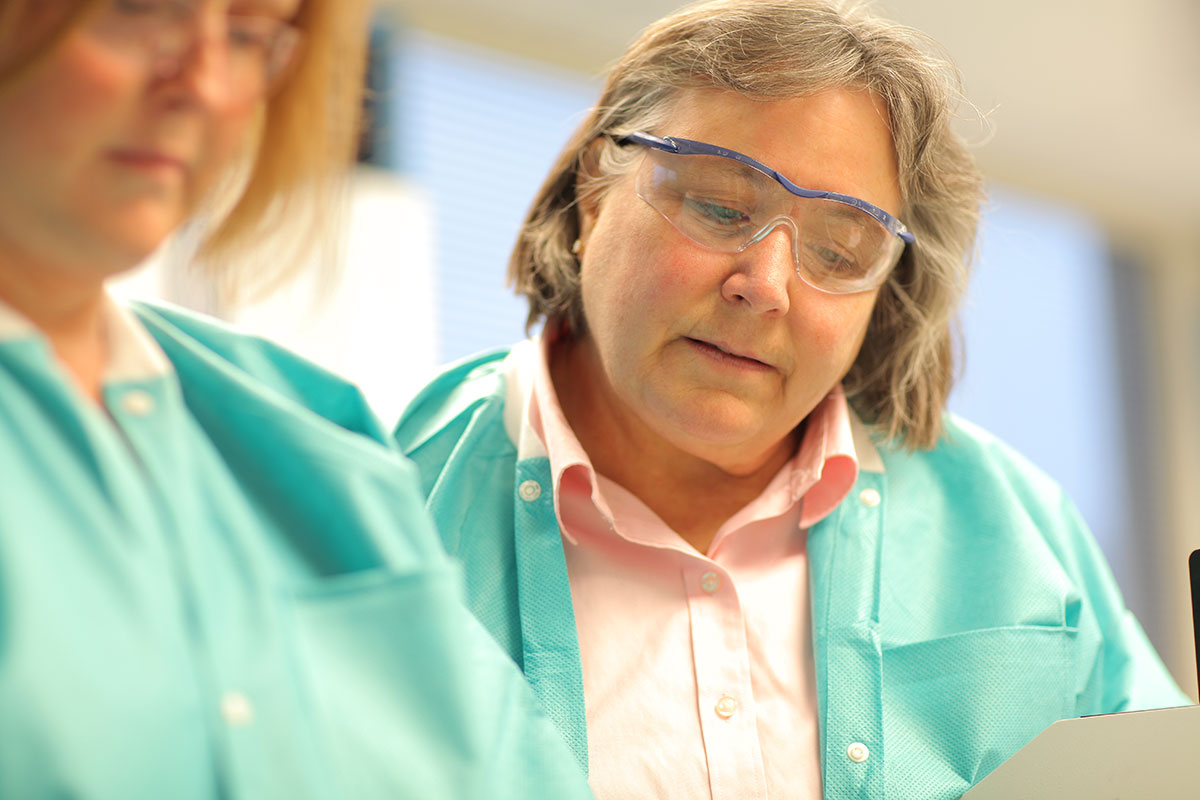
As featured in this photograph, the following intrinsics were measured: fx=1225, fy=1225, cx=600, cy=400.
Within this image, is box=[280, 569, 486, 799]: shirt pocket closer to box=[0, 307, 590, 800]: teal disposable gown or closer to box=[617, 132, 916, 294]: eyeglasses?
box=[0, 307, 590, 800]: teal disposable gown

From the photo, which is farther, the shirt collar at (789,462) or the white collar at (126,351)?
the shirt collar at (789,462)

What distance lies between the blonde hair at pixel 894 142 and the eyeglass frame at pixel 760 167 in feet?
0.15

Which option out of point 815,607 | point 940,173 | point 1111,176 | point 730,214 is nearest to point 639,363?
point 730,214

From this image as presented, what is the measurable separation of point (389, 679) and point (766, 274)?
2.32 feet

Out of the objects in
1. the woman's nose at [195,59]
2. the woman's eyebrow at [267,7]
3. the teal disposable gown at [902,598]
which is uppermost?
the woman's eyebrow at [267,7]

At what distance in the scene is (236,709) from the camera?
29.2 inches

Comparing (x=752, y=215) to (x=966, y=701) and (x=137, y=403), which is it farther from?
(x=137, y=403)

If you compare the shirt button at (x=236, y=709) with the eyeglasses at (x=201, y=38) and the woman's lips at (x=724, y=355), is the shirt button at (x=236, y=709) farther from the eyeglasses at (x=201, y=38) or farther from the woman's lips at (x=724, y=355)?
the woman's lips at (x=724, y=355)

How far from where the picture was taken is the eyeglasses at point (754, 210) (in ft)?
4.60

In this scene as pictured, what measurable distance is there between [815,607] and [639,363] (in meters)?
0.36

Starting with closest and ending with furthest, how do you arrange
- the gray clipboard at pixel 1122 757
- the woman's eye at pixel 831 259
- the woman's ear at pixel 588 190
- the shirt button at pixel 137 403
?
the shirt button at pixel 137 403
the gray clipboard at pixel 1122 757
the woman's eye at pixel 831 259
the woman's ear at pixel 588 190

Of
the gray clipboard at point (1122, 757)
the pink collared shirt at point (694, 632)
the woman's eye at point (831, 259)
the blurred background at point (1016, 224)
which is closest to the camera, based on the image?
the gray clipboard at point (1122, 757)

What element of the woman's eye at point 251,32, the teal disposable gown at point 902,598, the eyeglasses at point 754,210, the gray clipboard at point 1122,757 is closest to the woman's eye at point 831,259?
the eyeglasses at point 754,210

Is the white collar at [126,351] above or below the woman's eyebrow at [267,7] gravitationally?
below
